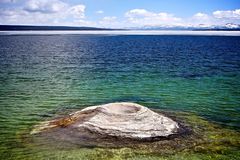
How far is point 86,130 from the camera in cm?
2362

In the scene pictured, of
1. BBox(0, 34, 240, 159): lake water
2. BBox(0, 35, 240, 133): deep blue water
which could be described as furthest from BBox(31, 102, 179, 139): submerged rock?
BBox(0, 35, 240, 133): deep blue water

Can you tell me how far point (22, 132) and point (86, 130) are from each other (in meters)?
5.47

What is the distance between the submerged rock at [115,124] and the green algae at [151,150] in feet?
3.93

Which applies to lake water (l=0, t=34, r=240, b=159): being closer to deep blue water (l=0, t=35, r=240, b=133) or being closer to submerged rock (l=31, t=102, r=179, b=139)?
deep blue water (l=0, t=35, r=240, b=133)

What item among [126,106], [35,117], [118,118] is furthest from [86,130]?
[35,117]

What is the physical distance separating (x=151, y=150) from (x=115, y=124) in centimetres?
397

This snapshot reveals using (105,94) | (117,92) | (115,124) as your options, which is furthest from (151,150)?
(117,92)

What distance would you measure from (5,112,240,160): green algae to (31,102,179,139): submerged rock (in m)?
1.20

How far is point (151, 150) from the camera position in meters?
20.8

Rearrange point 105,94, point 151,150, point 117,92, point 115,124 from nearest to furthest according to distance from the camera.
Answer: point 151,150
point 115,124
point 105,94
point 117,92

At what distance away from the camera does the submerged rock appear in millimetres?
22875

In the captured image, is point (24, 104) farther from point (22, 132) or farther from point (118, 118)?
point (118, 118)

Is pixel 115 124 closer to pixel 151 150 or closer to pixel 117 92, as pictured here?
pixel 151 150

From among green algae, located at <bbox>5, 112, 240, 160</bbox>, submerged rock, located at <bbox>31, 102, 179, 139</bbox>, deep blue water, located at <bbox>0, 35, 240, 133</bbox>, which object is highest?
submerged rock, located at <bbox>31, 102, 179, 139</bbox>
